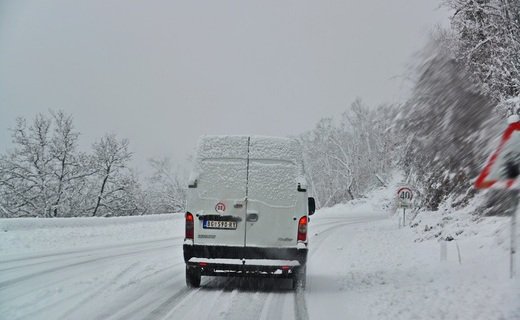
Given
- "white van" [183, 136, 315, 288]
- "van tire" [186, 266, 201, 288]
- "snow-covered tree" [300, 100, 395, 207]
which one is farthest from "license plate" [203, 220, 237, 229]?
"snow-covered tree" [300, 100, 395, 207]

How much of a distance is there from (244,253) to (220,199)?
3.14 ft

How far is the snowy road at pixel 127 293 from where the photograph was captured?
21.8ft

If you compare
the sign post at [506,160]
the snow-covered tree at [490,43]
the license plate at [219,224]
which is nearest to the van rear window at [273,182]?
the license plate at [219,224]

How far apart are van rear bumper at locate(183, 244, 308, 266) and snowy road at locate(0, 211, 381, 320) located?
60cm

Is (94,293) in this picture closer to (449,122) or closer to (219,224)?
(219,224)

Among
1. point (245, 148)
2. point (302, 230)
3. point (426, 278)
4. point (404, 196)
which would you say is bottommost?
point (426, 278)

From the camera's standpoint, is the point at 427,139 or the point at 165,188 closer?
the point at 427,139

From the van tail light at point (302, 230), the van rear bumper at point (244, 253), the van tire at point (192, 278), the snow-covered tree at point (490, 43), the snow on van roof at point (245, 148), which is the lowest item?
the van tire at point (192, 278)

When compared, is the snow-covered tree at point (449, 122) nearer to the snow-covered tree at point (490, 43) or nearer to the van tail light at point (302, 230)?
the snow-covered tree at point (490, 43)

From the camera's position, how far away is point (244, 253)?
8.25m

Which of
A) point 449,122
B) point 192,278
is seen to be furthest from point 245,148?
point 449,122

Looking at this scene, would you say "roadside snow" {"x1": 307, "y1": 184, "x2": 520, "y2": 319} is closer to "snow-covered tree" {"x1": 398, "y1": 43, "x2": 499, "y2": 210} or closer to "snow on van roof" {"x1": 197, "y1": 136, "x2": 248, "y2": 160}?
"snow-covered tree" {"x1": 398, "y1": 43, "x2": 499, "y2": 210}

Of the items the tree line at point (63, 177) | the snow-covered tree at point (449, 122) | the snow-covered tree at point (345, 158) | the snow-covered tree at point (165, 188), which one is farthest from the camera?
the snow-covered tree at point (345, 158)

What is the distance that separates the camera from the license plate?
27.2 ft
